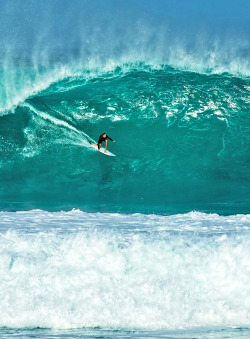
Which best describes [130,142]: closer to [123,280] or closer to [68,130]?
[68,130]

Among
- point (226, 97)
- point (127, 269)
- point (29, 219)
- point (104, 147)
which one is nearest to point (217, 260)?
point (127, 269)

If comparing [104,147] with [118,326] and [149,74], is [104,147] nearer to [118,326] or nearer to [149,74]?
[149,74]

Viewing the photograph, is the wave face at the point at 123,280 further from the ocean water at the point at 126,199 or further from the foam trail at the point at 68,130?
the foam trail at the point at 68,130

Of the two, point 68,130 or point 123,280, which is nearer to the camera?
point 123,280

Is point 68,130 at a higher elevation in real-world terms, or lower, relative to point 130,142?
higher

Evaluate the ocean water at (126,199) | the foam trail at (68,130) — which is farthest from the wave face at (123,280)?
the foam trail at (68,130)

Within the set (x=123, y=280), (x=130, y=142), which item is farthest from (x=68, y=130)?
(x=123, y=280)
